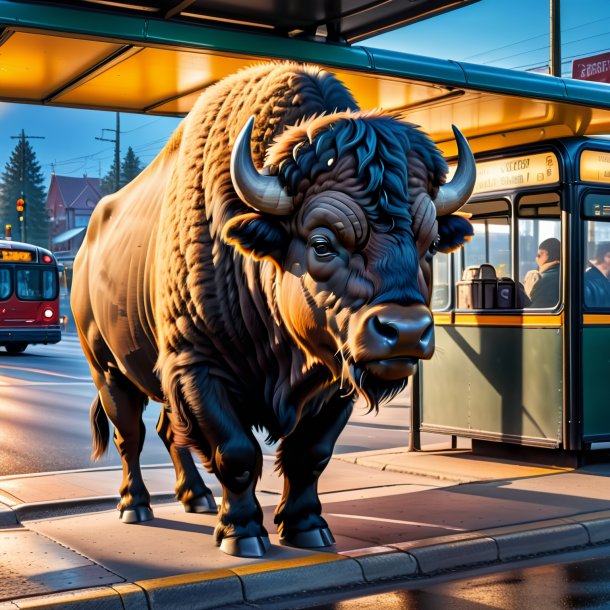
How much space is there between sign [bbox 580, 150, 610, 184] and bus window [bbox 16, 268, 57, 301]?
2578 centimetres

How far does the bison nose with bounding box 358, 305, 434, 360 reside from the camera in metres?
5.03

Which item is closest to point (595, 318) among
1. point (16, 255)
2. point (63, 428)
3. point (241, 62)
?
point (241, 62)

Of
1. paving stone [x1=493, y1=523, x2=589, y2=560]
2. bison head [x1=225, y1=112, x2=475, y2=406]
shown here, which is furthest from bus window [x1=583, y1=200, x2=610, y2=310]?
bison head [x1=225, y1=112, x2=475, y2=406]

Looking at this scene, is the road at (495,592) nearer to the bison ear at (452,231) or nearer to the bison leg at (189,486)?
the bison ear at (452,231)

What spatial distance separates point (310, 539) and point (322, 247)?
6.30 feet

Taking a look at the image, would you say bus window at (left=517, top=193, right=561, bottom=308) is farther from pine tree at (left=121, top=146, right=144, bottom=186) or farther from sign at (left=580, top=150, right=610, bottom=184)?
pine tree at (left=121, top=146, right=144, bottom=186)

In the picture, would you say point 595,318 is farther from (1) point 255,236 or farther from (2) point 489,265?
(1) point 255,236

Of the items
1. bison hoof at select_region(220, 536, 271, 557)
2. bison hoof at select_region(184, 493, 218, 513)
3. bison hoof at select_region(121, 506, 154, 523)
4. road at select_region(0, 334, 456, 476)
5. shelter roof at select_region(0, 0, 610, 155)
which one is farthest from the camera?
road at select_region(0, 334, 456, 476)

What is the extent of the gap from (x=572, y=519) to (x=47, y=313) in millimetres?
28050

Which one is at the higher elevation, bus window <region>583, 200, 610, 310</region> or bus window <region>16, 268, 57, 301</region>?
bus window <region>16, 268, 57, 301</region>

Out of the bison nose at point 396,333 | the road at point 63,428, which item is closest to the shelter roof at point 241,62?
the road at point 63,428

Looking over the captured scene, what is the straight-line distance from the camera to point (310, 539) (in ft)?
20.8

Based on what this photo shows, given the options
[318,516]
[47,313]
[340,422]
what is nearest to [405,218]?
[340,422]

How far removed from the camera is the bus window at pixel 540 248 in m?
9.72
